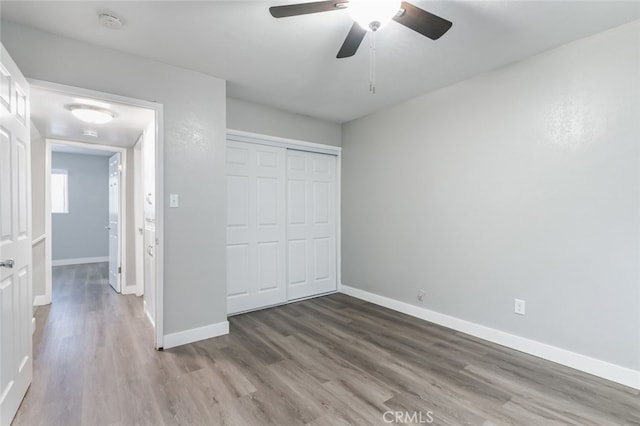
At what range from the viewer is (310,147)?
426cm

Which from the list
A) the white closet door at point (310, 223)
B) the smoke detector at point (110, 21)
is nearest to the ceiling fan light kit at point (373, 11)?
the smoke detector at point (110, 21)

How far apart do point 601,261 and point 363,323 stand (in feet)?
6.89

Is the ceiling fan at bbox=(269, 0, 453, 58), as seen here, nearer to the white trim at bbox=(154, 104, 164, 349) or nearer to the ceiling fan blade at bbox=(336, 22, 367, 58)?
the ceiling fan blade at bbox=(336, 22, 367, 58)

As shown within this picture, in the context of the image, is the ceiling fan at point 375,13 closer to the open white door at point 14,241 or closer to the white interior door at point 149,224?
the open white door at point 14,241

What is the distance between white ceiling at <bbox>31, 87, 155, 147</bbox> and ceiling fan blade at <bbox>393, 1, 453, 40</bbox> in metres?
2.25

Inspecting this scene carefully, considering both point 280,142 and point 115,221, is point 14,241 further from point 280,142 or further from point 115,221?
point 115,221

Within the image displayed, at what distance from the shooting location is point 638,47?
2.10 meters

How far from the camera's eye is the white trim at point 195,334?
2715 mm

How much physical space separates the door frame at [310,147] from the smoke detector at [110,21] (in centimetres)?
148

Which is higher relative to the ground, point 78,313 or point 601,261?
point 601,261

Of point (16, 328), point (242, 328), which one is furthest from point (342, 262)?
point (16, 328)

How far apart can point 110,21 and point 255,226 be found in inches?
92.7

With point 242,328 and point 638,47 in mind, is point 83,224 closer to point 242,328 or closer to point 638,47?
point 242,328

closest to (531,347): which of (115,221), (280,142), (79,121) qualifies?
(280,142)
